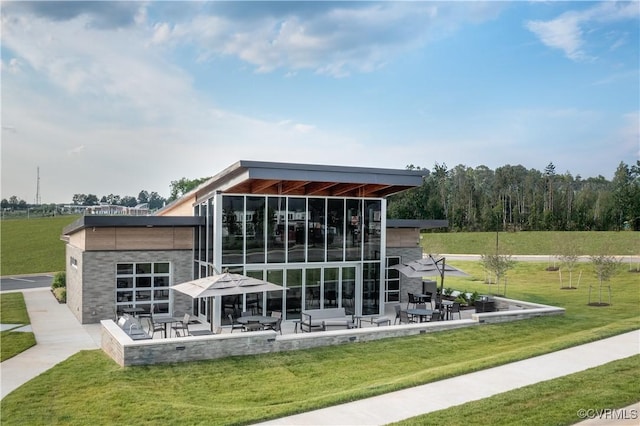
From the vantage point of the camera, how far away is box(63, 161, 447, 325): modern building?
18.0m

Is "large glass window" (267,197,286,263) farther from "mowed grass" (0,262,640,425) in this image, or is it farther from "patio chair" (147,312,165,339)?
"mowed grass" (0,262,640,425)

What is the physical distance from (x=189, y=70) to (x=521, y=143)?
133ft

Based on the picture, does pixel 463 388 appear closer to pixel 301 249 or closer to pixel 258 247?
pixel 301 249

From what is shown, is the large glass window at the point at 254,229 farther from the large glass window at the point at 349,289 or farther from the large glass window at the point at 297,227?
the large glass window at the point at 349,289

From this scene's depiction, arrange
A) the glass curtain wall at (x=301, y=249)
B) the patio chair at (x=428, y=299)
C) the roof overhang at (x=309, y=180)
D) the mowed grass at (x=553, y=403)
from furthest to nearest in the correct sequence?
the patio chair at (x=428, y=299), the glass curtain wall at (x=301, y=249), the roof overhang at (x=309, y=180), the mowed grass at (x=553, y=403)

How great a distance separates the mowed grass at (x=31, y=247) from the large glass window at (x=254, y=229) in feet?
106

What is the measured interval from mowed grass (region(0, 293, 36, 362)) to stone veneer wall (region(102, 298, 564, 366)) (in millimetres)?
2601

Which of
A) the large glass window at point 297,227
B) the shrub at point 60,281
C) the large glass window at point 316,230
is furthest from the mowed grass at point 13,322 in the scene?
the large glass window at point 316,230

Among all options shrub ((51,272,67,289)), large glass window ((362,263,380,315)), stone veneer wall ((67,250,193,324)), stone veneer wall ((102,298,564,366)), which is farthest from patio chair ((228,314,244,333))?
shrub ((51,272,67,289))

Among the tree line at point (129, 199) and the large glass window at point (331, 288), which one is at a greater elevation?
the tree line at point (129, 199)

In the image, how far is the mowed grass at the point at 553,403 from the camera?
8672 millimetres

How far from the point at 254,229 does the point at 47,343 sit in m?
7.30

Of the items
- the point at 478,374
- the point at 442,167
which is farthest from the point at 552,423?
the point at 442,167

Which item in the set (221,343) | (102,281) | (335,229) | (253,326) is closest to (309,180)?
(335,229)
